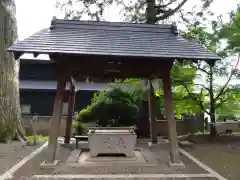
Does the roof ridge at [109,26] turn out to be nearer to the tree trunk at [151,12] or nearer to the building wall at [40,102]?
the tree trunk at [151,12]

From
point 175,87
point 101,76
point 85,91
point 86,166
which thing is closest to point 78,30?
point 101,76

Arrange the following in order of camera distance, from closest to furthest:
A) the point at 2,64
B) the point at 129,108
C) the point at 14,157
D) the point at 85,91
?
1. the point at 14,157
2. the point at 2,64
3. the point at 129,108
4. the point at 85,91

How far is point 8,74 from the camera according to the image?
10.7 metres

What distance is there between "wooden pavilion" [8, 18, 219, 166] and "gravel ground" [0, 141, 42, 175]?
106 cm

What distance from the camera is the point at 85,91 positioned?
2069 centimetres

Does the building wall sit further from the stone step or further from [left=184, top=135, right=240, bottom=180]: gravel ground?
the stone step

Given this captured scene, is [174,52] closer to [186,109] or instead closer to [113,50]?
[113,50]

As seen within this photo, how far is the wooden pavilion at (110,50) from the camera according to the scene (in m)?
6.85

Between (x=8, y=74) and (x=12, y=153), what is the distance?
339 centimetres

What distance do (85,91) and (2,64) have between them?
10518 mm

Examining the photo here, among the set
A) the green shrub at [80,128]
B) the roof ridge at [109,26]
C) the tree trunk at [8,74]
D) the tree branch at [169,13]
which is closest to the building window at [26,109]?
the green shrub at [80,128]

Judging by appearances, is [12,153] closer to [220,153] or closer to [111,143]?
[111,143]

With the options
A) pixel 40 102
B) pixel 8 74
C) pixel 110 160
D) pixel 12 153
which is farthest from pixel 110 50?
pixel 40 102

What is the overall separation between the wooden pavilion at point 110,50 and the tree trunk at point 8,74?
11.0 ft
